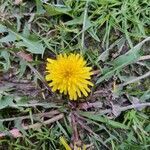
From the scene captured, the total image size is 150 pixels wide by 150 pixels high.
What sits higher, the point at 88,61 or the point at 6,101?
the point at 88,61

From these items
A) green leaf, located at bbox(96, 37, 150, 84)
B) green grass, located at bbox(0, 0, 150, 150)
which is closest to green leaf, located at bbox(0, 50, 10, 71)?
green grass, located at bbox(0, 0, 150, 150)

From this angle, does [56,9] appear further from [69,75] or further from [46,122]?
[46,122]

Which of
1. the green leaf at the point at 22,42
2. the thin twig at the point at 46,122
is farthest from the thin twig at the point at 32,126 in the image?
the green leaf at the point at 22,42

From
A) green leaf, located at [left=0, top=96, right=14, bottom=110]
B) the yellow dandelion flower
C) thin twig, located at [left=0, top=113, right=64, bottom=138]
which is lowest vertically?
thin twig, located at [left=0, top=113, right=64, bottom=138]

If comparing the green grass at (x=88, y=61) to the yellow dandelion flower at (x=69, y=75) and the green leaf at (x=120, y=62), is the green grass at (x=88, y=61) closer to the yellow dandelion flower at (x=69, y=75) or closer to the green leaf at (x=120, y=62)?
the green leaf at (x=120, y=62)

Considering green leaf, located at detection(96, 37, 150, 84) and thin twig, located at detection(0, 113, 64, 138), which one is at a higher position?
green leaf, located at detection(96, 37, 150, 84)

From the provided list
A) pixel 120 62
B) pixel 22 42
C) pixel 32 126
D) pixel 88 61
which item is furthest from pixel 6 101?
pixel 120 62

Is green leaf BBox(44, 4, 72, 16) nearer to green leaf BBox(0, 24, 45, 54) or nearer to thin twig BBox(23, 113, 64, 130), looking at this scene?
green leaf BBox(0, 24, 45, 54)
